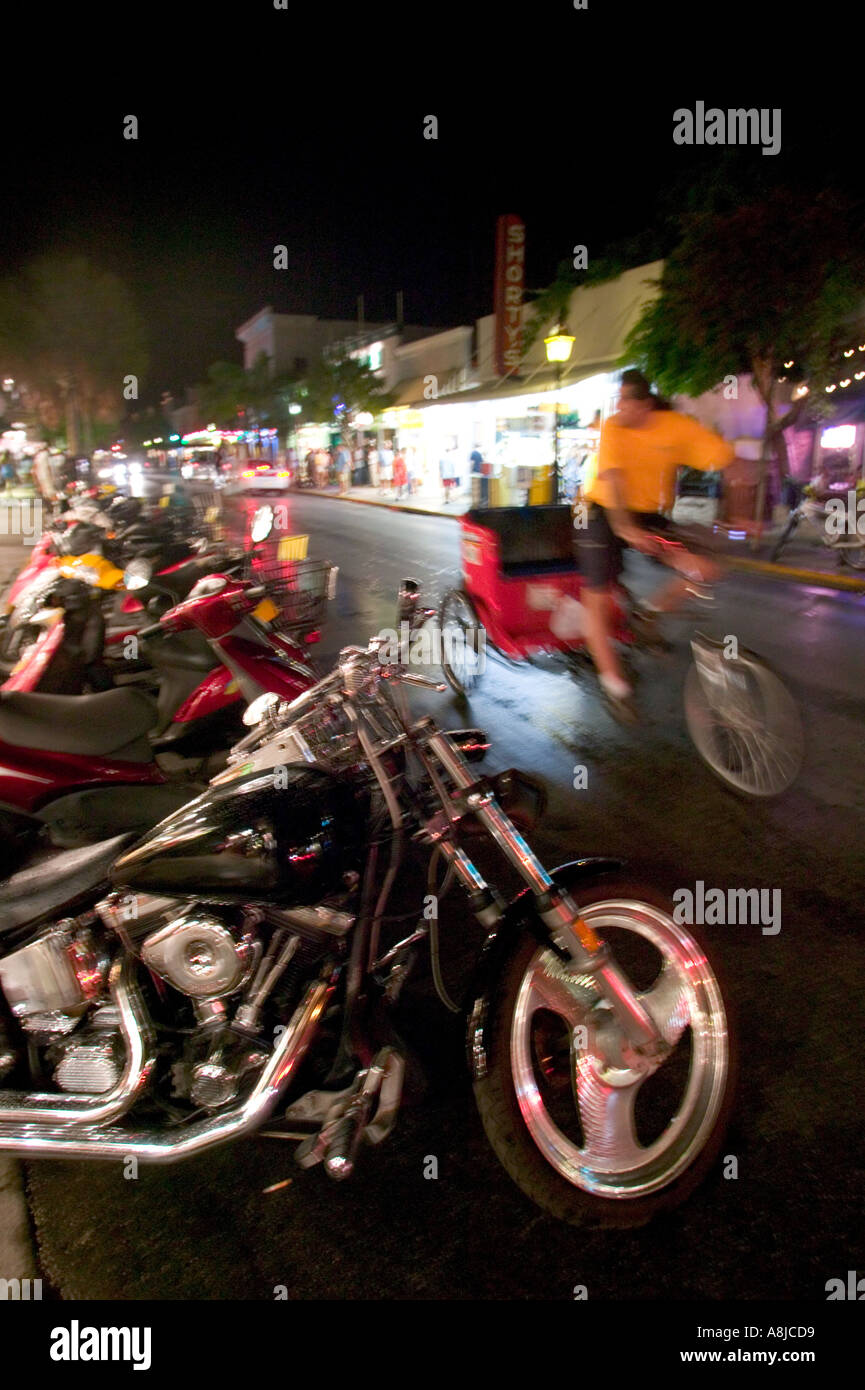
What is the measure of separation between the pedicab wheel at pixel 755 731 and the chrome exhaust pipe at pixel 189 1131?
3.25 meters

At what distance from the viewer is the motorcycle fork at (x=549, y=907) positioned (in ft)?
7.30

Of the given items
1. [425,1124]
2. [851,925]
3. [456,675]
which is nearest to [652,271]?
[456,675]

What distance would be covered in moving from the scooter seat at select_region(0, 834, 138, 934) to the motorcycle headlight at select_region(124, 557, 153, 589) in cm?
394

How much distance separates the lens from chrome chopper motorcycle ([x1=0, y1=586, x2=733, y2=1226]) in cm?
224

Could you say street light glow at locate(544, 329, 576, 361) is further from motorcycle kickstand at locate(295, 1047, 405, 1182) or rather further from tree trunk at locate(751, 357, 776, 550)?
motorcycle kickstand at locate(295, 1047, 405, 1182)

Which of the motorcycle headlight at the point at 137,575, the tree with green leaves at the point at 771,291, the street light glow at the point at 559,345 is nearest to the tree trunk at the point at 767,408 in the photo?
the tree with green leaves at the point at 771,291

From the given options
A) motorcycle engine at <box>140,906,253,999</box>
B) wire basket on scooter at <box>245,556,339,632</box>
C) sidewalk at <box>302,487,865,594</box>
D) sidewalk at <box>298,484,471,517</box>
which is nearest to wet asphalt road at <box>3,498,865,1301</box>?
motorcycle engine at <box>140,906,253,999</box>

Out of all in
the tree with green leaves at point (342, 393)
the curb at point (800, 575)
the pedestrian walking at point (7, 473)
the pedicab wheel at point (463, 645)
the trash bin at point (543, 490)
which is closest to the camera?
the pedicab wheel at point (463, 645)

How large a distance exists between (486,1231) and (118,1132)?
993mm

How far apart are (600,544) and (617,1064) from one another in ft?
12.5

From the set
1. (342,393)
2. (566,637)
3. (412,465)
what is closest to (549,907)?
(566,637)

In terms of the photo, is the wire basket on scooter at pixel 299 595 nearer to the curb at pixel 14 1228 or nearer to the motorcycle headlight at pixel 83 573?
the motorcycle headlight at pixel 83 573

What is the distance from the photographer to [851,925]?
3.60 meters

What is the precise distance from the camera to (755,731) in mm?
4844
